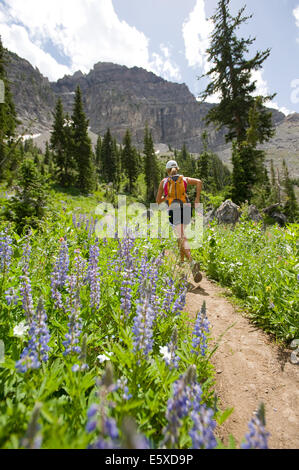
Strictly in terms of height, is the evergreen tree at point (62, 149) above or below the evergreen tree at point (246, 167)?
above

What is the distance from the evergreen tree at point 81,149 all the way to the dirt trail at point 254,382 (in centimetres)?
3574

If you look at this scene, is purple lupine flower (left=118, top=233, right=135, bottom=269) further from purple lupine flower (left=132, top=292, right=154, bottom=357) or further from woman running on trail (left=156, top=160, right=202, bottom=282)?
woman running on trail (left=156, top=160, right=202, bottom=282)

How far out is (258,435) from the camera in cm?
130

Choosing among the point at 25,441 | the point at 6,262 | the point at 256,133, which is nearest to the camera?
the point at 25,441

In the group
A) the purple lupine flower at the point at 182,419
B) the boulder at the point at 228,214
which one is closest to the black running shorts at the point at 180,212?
the purple lupine flower at the point at 182,419

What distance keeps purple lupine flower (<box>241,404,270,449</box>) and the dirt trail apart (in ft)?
4.83

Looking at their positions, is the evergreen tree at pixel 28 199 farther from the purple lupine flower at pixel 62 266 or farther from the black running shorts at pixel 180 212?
the black running shorts at pixel 180 212

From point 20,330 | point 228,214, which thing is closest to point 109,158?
point 228,214

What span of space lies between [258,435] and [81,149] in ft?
136

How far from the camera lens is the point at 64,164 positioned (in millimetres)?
35562

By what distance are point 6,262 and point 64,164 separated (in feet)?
118

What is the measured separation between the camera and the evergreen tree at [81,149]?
122 ft

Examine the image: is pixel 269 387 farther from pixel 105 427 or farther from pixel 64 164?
pixel 64 164
